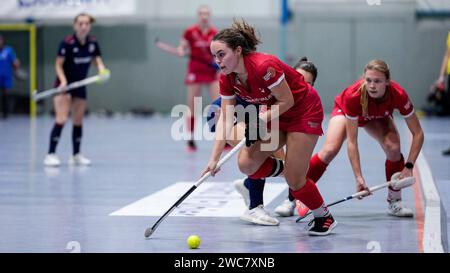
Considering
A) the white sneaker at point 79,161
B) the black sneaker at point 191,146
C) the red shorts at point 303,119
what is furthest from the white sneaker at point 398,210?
the black sneaker at point 191,146

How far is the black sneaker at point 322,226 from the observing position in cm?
512

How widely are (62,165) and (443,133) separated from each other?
6.64 metres

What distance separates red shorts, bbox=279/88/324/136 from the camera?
5133 millimetres

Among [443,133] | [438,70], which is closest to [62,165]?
[443,133]

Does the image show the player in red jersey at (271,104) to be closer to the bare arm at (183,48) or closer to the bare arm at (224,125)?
the bare arm at (224,125)

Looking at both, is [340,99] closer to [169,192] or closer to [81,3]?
[169,192]

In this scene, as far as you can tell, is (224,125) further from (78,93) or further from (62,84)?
(78,93)

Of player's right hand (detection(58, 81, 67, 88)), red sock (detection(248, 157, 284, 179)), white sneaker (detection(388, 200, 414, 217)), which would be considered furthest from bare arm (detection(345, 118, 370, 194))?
player's right hand (detection(58, 81, 67, 88))

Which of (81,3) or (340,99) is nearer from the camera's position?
(340,99)

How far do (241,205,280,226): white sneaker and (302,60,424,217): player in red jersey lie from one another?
2.06 feet

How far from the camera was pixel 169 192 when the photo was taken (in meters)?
7.09

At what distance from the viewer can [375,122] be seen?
235 inches

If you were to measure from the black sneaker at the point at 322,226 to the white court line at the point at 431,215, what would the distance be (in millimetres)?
560
